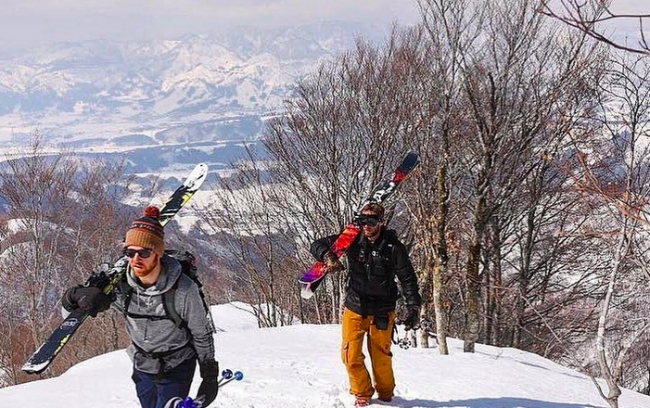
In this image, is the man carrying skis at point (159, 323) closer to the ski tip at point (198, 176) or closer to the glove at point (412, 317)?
the glove at point (412, 317)

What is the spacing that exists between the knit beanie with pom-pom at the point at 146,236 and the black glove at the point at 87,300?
0.59 metres

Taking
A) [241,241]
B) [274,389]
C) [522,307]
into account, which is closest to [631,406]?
[274,389]

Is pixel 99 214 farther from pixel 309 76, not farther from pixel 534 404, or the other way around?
pixel 534 404

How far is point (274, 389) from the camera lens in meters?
6.66

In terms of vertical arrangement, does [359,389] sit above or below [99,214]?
below

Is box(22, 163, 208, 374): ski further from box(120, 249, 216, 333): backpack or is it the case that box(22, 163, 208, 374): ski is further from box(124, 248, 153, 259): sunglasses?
box(124, 248, 153, 259): sunglasses

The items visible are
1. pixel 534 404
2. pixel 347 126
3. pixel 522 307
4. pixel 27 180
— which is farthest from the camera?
pixel 27 180

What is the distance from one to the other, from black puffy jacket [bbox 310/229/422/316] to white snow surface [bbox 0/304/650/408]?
3.81 feet

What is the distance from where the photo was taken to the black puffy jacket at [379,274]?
222 inches

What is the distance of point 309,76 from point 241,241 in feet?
22.1

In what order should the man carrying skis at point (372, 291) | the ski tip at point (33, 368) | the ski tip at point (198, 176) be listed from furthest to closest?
the ski tip at point (198, 176)
the man carrying skis at point (372, 291)
the ski tip at point (33, 368)

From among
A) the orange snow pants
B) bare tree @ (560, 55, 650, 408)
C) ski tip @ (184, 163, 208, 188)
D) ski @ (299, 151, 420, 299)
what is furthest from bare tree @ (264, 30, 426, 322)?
the orange snow pants

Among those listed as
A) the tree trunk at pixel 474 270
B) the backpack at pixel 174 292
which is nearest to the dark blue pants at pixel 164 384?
the backpack at pixel 174 292

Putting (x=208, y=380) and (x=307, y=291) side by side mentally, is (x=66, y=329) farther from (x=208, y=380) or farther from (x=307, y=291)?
(x=307, y=291)
